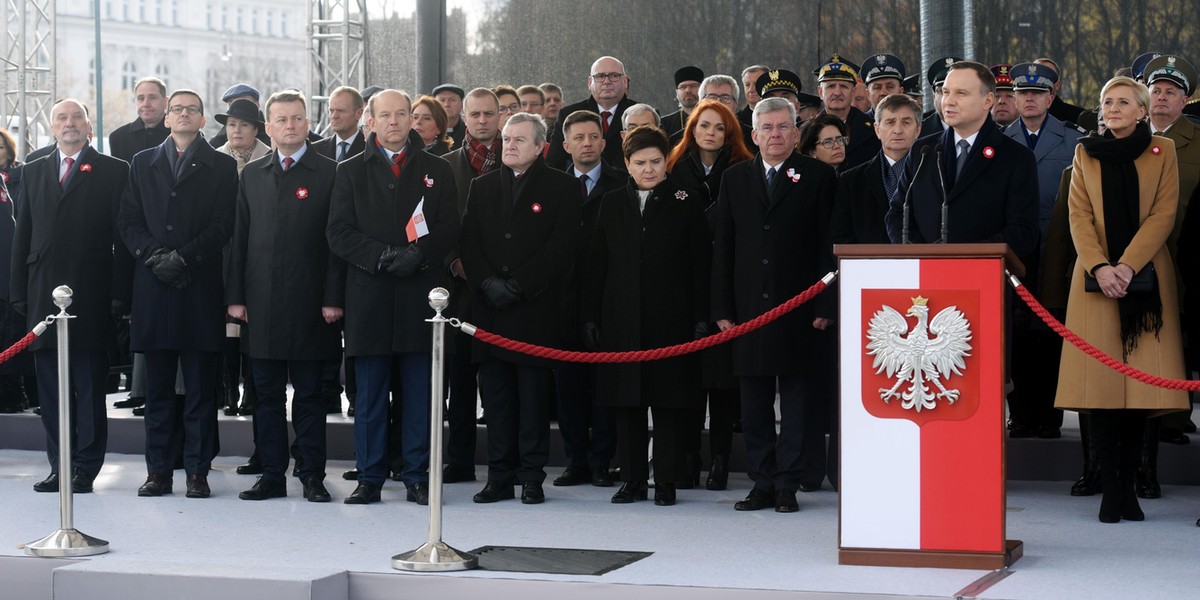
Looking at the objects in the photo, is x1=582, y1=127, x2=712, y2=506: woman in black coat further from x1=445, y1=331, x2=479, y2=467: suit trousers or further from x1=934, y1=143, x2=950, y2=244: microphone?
x1=934, y1=143, x2=950, y2=244: microphone

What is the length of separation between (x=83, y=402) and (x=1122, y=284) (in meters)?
4.80

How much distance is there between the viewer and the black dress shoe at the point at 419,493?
6.92 m

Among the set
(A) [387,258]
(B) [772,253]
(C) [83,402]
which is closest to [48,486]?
(C) [83,402]

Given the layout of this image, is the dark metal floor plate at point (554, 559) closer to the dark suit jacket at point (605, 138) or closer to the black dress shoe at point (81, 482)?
the black dress shoe at point (81, 482)

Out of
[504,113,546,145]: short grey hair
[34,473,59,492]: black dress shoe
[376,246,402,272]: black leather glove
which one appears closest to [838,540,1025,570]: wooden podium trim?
[376,246,402,272]: black leather glove

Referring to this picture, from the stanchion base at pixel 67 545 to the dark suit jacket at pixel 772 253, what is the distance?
8.98 feet

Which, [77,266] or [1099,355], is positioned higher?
[77,266]

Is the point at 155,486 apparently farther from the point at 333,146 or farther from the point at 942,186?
the point at 942,186

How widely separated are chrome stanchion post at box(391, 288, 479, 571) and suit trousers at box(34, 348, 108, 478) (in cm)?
264

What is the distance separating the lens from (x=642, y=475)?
6.98 meters

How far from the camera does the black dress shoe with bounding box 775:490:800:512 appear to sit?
6570mm

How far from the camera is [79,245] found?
746cm

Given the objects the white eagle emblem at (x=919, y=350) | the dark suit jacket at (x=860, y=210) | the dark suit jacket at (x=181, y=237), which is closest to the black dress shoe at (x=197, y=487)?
the dark suit jacket at (x=181, y=237)

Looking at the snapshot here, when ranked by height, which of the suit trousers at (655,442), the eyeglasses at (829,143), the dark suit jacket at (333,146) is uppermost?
the dark suit jacket at (333,146)
